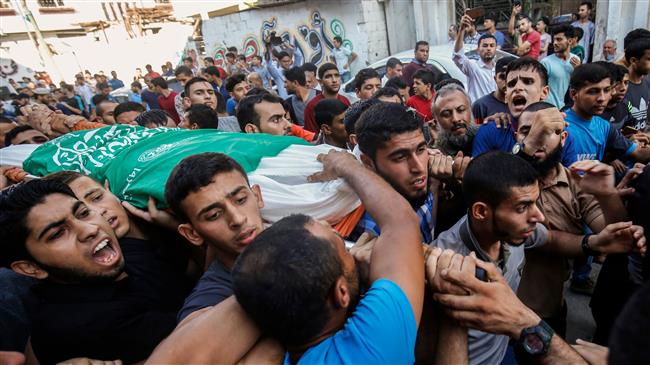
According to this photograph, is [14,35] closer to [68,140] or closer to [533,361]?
[68,140]

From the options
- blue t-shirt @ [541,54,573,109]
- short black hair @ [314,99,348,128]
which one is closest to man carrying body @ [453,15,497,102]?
blue t-shirt @ [541,54,573,109]

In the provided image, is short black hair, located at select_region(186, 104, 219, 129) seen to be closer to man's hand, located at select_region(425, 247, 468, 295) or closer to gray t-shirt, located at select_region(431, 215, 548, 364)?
gray t-shirt, located at select_region(431, 215, 548, 364)

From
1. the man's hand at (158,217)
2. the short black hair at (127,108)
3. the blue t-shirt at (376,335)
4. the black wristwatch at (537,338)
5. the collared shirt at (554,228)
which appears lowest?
the collared shirt at (554,228)

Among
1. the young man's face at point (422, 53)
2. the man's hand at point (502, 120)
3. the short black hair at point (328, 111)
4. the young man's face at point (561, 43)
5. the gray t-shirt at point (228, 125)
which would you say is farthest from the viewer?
the young man's face at point (422, 53)

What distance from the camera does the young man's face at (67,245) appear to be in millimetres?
1573

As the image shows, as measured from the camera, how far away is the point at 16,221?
1549 millimetres

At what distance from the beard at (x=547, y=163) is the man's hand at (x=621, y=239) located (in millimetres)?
460

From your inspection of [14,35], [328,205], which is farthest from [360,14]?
[14,35]

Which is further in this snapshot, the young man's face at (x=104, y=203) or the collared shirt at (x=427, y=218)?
the collared shirt at (x=427, y=218)

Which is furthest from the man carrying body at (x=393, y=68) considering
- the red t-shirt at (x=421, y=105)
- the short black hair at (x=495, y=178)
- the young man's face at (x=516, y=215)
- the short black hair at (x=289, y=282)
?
the short black hair at (x=289, y=282)

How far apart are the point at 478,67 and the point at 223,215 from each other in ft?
15.0

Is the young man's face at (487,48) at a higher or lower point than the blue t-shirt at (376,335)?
higher

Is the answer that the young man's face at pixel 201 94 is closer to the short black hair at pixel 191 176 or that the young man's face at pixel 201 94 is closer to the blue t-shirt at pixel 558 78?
the short black hair at pixel 191 176

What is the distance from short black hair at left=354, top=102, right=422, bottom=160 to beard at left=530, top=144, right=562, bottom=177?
2.58ft
